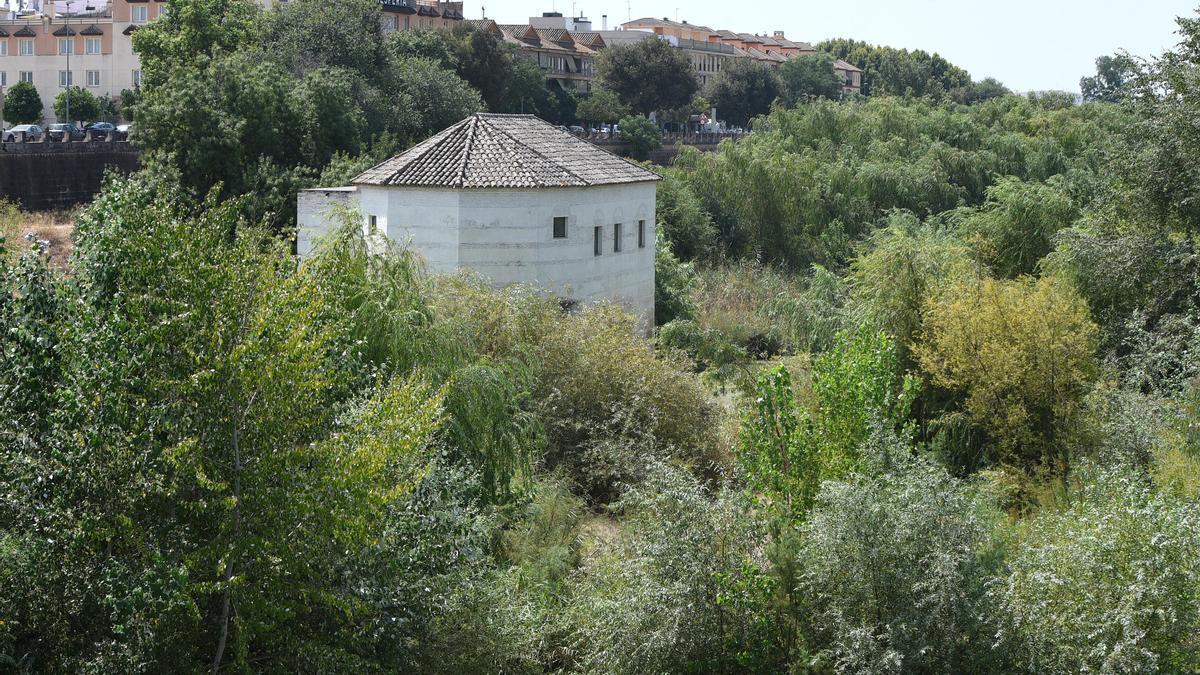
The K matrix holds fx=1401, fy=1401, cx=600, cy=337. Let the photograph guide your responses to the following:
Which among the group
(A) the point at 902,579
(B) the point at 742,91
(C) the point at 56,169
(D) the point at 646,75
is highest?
(D) the point at 646,75

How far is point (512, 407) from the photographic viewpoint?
59.2 feet

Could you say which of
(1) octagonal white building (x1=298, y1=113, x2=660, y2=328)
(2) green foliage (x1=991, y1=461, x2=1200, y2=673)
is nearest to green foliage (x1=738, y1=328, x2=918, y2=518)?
(2) green foliage (x1=991, y1=461, x2=1200, y2=673)

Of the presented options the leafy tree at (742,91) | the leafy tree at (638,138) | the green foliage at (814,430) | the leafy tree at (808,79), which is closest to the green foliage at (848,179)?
the leafy tree at (638,138)

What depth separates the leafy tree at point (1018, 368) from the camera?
19.7 metres

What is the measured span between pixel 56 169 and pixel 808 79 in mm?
58359

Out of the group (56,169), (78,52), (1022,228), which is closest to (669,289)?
(1022,228)

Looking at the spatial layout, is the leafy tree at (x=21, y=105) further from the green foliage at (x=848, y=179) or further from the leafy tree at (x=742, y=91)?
the leafy tree at (x=742, y=91)

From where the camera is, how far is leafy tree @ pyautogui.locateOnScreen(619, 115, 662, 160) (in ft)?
219

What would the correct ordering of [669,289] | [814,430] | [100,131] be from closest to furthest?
[814,430]
[669,289]
[100,131]

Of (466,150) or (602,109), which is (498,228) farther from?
(602,109)

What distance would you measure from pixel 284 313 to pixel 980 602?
21.1 feet

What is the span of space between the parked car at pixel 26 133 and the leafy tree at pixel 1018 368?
1437 inches

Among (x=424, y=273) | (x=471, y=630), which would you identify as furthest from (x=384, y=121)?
(x=471, y=630)

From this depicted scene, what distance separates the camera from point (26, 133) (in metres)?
49.3
